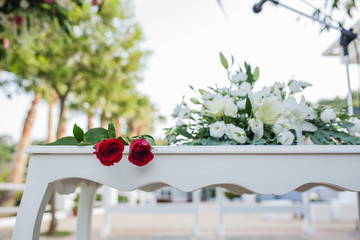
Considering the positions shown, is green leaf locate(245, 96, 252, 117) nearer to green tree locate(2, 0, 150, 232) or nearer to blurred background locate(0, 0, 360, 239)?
blurred background locate(0, 0, 360, 239)

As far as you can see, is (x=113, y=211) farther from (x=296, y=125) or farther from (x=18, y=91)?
(x=18, y=91)

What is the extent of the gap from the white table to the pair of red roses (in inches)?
2.1

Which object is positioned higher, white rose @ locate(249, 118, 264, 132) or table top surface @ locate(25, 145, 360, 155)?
white rose @ locate(249, 118, 264, 132)

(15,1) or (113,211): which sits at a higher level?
(15,1)

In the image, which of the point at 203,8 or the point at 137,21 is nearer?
the point at 203,8

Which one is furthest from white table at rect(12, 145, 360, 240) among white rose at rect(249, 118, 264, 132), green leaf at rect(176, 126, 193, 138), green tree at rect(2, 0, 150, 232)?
green tree at rect(2, 0, 150, 232)

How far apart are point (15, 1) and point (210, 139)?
2.05m

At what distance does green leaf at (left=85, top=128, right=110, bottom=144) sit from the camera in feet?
2.71

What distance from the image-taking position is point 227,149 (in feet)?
2.55

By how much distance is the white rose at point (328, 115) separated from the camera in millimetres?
952

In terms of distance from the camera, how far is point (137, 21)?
7.50m

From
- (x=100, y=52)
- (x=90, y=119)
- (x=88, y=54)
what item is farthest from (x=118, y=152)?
(x=90, y=119)

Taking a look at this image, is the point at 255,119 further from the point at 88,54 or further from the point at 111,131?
the point at 88,54

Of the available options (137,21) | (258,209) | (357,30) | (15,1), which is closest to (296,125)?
(15,1)
